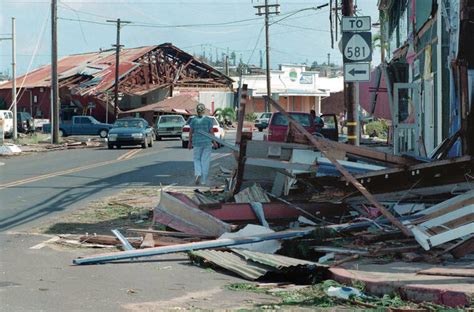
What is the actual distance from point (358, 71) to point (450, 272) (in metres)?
7.34

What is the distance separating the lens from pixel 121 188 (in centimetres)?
1867

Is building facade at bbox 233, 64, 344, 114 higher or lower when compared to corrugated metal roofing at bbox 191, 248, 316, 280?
higher

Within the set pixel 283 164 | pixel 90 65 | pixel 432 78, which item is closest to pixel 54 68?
pixel 432 78

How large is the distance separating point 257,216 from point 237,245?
1673 mm

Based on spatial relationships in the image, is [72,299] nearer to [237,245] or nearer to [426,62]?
[237,245]

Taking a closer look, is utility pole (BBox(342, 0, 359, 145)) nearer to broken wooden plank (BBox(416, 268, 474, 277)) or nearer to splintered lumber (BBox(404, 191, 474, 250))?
splintered lumber (BBox(404, 191, 474, 250))

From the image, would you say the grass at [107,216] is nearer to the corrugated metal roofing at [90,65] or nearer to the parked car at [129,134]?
the parked car at [129,134]

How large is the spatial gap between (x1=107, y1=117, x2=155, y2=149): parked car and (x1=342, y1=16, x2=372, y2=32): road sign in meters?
24.2

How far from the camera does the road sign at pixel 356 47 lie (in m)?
14.7

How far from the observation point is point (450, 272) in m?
7.89

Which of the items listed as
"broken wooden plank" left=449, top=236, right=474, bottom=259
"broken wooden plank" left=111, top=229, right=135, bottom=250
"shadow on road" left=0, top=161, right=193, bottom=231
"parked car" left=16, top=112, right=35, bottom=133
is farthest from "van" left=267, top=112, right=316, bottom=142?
"parked car" left=16, top=112, right=35, bottom=133

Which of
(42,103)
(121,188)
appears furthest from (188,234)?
(42,103)

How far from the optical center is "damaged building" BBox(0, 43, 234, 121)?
70.2 m

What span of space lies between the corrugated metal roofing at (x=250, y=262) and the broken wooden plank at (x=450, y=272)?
1195 millimetres
